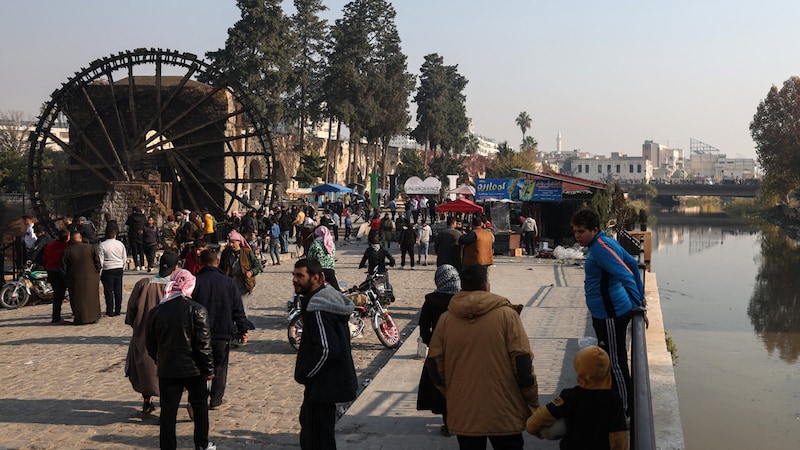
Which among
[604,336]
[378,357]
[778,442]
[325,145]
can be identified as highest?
[325,145]

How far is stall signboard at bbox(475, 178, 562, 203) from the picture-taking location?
2481 cm

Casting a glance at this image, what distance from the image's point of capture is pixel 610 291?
5.46 metres

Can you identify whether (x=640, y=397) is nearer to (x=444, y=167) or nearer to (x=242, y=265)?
(x=242, y=265)

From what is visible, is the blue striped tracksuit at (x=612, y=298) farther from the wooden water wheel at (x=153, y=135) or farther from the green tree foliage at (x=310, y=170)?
the green tree foliage at (x=310, y=170)

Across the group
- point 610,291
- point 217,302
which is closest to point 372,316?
point 217,302

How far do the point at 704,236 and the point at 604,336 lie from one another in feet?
193

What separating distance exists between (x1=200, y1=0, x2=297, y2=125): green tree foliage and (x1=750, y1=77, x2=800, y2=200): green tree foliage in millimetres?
36447

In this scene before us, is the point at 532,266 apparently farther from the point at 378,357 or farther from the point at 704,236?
the point at 704,236

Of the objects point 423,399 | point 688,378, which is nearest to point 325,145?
point 688,378

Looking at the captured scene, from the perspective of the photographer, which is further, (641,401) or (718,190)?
(718,190)

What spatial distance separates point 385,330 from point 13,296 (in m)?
7.69

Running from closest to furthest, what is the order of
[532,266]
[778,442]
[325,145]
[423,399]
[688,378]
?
[423,399]
[778,442]
[688,378]
[532,266]
[325,145]

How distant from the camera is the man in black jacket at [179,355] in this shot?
19.4 ft

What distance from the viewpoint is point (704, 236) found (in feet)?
198
